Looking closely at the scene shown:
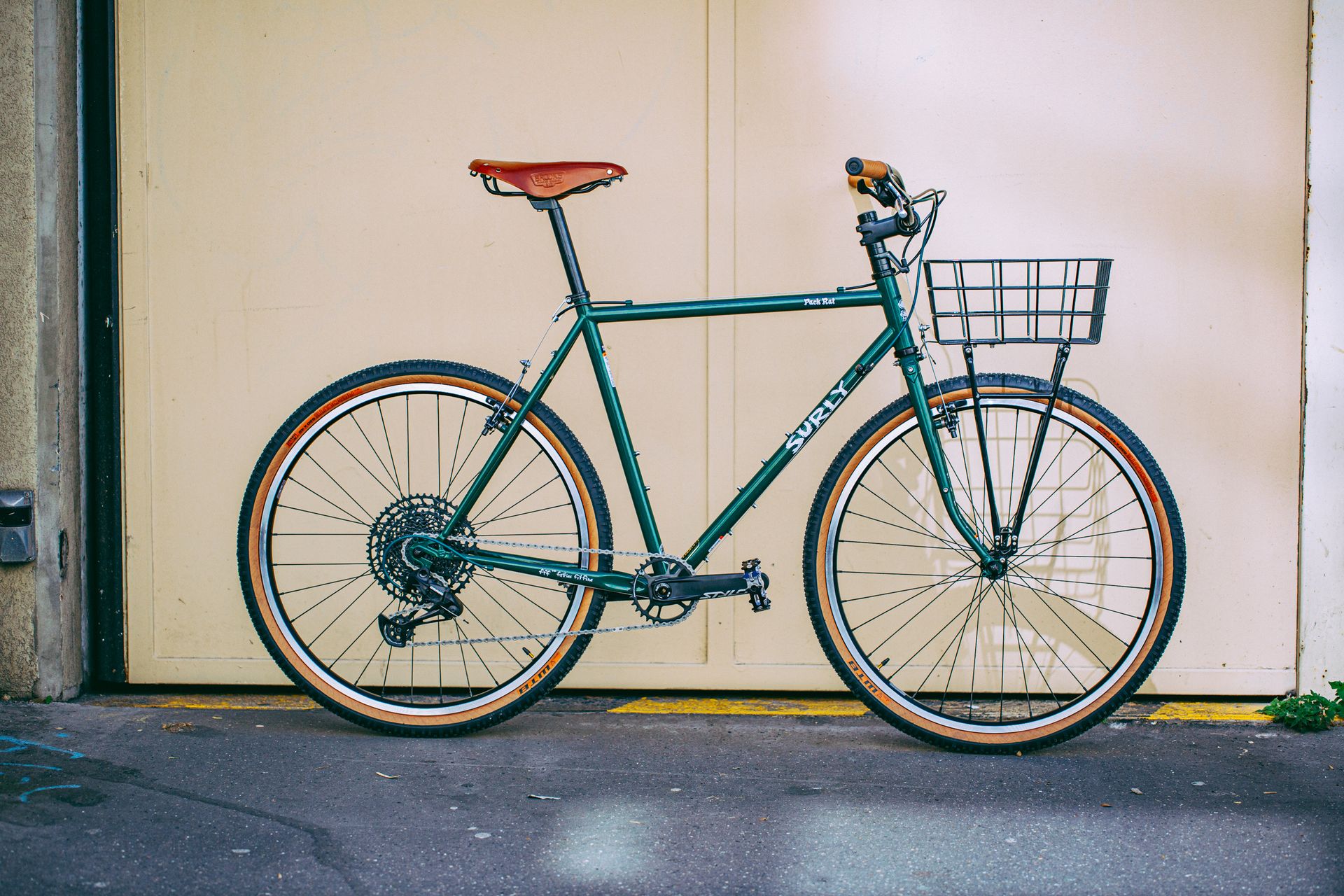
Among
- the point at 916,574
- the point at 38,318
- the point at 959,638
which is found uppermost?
the point at 38,318

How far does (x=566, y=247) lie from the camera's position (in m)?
2.89

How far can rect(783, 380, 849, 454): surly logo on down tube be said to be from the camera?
2.88 m

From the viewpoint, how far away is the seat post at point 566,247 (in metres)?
2.87

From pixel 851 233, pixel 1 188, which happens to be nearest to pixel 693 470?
pixel 851 233

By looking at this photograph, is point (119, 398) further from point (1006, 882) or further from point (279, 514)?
point (1006, 882)

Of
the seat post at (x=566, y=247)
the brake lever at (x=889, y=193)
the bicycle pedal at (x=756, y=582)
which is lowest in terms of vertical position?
the bicycle pedal at (x=756, y=582)

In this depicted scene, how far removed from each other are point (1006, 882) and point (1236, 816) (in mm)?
746

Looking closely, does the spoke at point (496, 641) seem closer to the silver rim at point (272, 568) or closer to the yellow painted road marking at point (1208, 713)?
the silver rim at point (272, 568)

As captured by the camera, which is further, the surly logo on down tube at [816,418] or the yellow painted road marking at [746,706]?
the yellow painted road marking at [746,706]

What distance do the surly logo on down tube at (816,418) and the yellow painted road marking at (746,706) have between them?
3.14 ft

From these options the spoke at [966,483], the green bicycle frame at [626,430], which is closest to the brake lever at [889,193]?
the green bicycle frame at [626,430]

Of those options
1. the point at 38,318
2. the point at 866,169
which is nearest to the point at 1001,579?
the point at 866,169

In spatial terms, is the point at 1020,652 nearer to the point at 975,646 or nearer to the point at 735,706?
the point at 975,646

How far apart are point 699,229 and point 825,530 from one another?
1.10 metres
